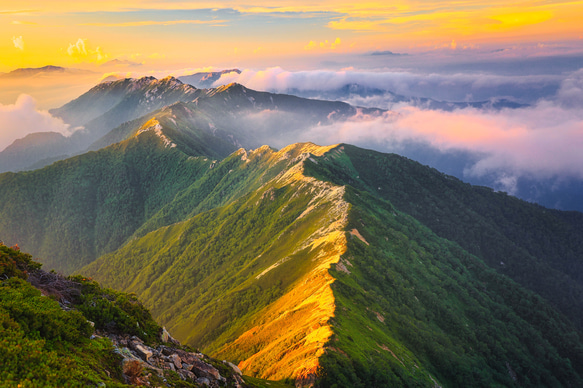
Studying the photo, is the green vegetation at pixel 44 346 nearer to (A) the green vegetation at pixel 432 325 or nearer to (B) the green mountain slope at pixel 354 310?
(B) the green mountain slope at pixel 354 310

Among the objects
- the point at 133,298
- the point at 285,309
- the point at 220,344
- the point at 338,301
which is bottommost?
the point at 220,344

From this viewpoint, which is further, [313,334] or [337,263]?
[337,263]

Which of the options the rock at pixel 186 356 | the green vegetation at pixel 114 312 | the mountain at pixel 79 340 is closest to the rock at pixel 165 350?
the mountain at pixel 79 340

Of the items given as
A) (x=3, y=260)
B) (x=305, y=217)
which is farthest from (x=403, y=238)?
(x=3, y=260)

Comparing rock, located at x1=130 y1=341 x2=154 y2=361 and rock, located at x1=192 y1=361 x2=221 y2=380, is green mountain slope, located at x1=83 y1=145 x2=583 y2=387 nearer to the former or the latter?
rock, located at x1=192 y1=361 x2=221 y2=380

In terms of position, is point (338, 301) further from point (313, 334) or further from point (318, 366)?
point (318, 366)

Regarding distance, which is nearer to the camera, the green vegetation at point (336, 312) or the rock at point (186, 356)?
the green vegetation at point (336, 312)

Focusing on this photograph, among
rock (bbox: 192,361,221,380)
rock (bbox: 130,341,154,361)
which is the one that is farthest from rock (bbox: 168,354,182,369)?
rock (bbox: 130,341,154,361)
